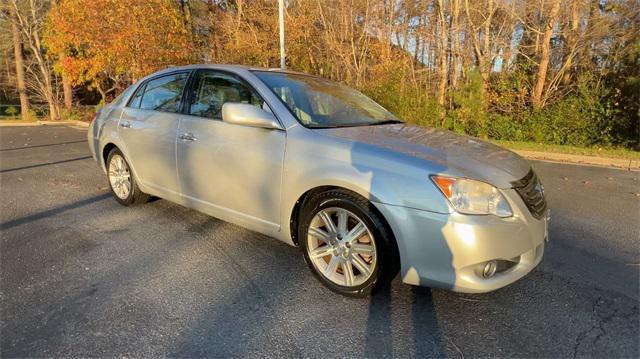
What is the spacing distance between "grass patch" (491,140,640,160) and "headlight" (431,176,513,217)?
7852 mm

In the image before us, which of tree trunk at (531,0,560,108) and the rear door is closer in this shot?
the rear door

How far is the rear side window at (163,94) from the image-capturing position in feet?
13.0

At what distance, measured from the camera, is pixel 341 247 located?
278cm

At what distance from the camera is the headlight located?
2357 millimetres

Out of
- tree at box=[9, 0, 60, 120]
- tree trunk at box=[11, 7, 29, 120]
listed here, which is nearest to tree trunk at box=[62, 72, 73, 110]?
tree at box=[9, 0, 60, 120]

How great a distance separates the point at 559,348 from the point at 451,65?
1214cm

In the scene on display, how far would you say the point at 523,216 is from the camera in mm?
2480

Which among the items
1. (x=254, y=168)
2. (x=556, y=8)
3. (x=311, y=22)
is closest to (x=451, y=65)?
(x=556, y=8)

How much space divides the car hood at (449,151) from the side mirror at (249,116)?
1.36 feet

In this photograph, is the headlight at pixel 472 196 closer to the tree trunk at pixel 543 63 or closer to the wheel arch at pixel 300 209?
the wheel arch at pixel 300 209

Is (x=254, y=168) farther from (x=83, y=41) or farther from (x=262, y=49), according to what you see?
(x=83, y=41)

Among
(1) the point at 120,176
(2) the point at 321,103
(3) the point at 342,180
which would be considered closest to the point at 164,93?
(1) the point at 120,176

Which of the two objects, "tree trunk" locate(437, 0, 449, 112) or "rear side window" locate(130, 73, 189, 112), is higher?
"tree trunk" locate(437, 0, 449, 112)

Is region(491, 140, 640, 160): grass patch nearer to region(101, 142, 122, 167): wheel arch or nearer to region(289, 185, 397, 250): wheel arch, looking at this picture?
region(289, 185, 397, 250): wheel arch
